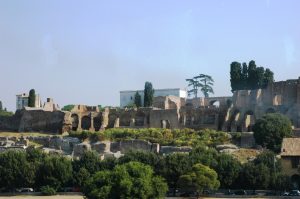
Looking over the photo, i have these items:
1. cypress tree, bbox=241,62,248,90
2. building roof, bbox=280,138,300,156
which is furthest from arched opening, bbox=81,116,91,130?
building roof, bbox=280,138,300,156

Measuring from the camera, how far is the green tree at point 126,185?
45.8 meters

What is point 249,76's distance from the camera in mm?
89750

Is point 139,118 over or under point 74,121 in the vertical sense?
over

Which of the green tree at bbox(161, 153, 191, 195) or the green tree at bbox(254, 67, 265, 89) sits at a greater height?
the green tree at bbox(254, 67, 265, 89)

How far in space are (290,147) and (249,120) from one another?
62.0 feet

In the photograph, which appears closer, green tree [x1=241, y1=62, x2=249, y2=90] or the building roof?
the building roof

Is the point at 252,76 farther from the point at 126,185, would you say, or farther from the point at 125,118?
the point at 126,185

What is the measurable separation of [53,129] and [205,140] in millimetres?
24473

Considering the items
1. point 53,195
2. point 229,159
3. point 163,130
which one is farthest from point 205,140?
point 53,195

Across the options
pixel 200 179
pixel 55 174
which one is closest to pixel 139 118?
pixel 55 174

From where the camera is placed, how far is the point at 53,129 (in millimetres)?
87562

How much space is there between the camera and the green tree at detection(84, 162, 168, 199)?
150ft

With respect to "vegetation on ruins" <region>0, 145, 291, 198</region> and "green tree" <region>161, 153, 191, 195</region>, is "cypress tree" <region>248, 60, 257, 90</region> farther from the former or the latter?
"green tree" <region>161, 153, 191, 195</region>

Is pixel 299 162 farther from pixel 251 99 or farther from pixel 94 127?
pixel 94 127
